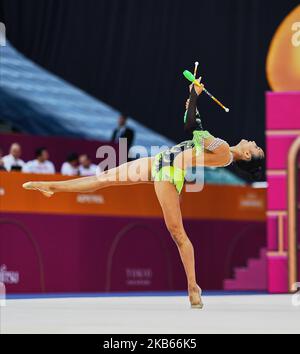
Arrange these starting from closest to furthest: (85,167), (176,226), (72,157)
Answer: (176,226), (72,157), (85,167)

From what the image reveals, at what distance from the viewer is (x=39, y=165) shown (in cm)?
1302

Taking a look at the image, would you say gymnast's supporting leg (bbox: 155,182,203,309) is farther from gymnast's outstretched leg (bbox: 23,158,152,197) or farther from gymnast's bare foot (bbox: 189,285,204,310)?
gymnast's outstretched leg (bbox: 23,158,152,197)

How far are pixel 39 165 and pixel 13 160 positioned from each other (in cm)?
45

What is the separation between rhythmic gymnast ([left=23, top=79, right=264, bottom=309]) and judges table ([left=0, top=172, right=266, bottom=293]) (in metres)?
4.79

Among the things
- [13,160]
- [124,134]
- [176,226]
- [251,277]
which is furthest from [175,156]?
[124,134]

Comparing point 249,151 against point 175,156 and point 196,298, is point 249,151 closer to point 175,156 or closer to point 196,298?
point 175,156

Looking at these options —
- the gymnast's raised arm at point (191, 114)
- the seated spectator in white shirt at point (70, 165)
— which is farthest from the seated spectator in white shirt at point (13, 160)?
the gymnast's raised arm at point (191, 114)

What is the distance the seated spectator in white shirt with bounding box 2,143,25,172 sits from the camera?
12664 millimetres

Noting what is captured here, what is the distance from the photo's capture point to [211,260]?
14641mm

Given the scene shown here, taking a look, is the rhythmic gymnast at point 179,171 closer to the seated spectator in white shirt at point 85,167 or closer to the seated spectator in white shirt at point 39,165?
the seated spectator in white shirt at point 39,165

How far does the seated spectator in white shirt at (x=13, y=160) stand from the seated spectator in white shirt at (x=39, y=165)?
14cm

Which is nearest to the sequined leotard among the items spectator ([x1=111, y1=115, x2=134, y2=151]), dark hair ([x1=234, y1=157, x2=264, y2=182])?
dark hair ([x1=234, y1=157, x2=264, y2=182])

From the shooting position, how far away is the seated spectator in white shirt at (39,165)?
42.5 feet

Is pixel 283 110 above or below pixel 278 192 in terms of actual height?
above
